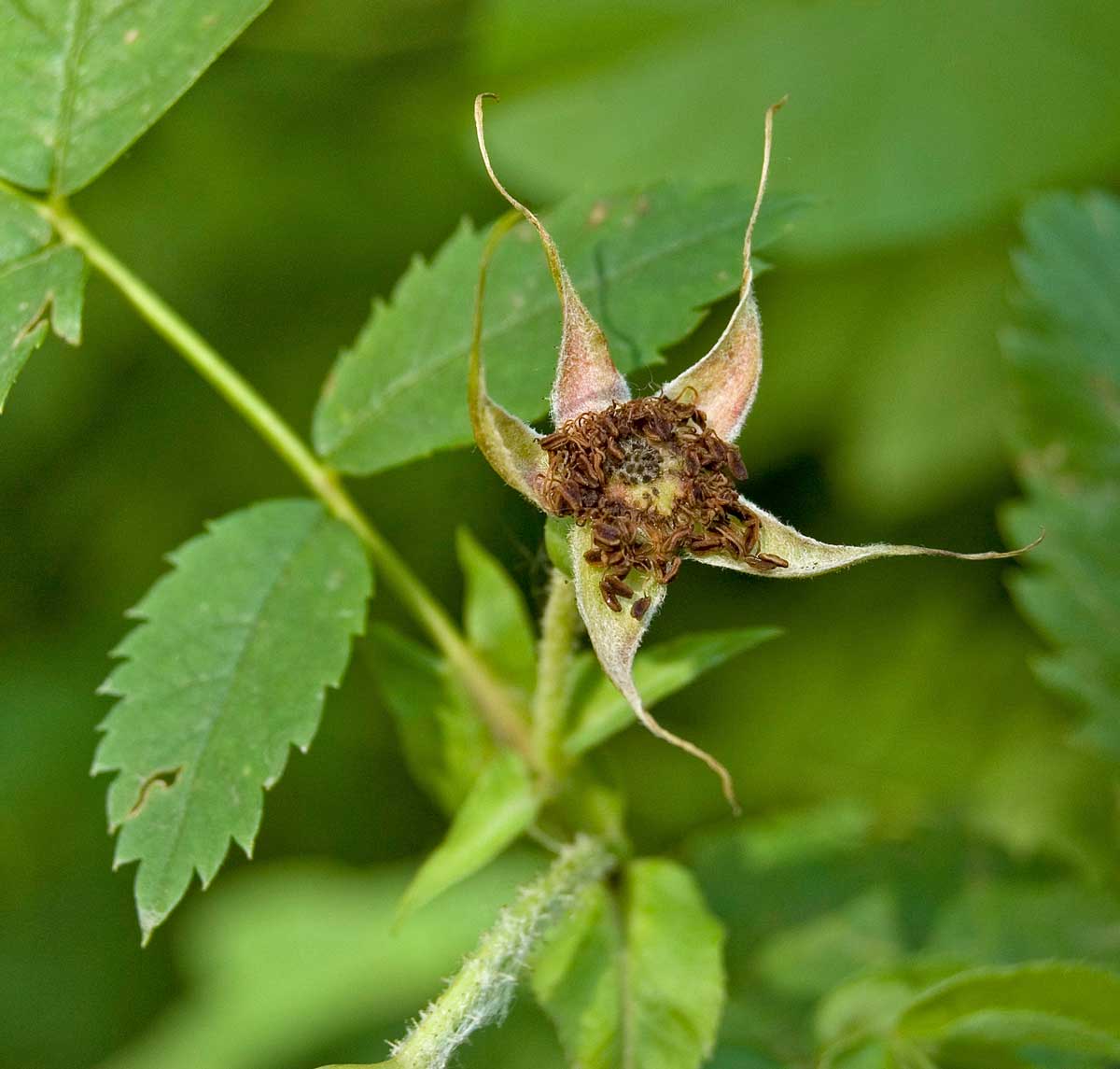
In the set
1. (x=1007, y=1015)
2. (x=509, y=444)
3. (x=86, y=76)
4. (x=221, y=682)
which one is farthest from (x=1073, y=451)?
(x=86, y=76)

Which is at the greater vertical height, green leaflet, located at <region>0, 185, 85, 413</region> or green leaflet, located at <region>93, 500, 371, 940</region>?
green leaflet, located at <region>0, 185, 85, 413</region>

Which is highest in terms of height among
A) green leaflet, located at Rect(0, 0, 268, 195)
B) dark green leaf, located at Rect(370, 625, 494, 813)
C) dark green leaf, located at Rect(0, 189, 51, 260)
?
green leaflet, located at Rect(0, 0, 268, 195)

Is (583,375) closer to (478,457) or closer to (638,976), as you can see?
(638,976)

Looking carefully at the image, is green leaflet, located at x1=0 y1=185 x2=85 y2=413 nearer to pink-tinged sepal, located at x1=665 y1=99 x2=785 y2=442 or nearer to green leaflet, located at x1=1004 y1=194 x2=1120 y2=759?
pink-tinged sepal, located at x1=665 y1=99 x2=785 y2=442

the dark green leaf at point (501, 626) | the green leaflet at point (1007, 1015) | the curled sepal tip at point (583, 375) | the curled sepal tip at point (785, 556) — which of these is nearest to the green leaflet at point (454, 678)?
the dark green leaf at point (501, 626)

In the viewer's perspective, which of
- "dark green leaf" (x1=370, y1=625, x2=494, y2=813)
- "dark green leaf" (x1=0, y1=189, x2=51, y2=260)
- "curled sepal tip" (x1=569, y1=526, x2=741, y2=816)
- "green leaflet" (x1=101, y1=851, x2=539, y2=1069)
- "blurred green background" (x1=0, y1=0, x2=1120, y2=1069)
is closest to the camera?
"curled sepal tip" (x1=569, y1=526, x2=741, y2=816)

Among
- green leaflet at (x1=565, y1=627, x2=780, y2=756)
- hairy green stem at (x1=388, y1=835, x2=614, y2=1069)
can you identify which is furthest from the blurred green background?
hairy green stem at (x1=388, y1=835, x2=614, y2=1069)

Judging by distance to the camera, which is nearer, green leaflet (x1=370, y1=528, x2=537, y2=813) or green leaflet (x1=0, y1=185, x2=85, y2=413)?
green leaflet (x1=0, y1=185, x2=85, y2=413)
